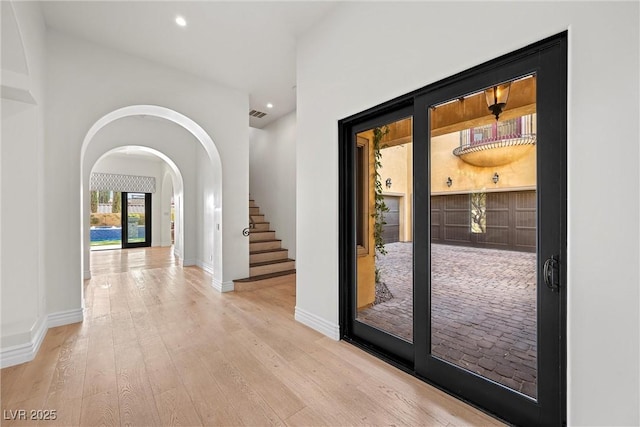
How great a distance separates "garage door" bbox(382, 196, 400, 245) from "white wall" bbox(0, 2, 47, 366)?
3.20 m

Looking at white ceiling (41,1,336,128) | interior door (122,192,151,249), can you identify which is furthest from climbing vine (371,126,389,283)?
interior door (122,192,151,249)

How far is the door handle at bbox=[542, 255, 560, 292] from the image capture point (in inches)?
57.8

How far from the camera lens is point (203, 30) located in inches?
121

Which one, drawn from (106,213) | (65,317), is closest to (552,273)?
(65,317)

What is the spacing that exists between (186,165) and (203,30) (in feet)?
12.4

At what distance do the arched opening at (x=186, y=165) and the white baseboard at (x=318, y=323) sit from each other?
1.85 metres

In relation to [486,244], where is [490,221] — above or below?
above

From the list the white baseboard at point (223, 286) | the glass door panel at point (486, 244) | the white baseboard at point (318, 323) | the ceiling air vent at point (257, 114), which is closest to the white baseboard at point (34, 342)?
the white baseboard at point (223, 286)

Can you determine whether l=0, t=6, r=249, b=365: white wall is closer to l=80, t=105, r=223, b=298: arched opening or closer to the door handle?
l=80, t=105, r=223, b=298: arched opening

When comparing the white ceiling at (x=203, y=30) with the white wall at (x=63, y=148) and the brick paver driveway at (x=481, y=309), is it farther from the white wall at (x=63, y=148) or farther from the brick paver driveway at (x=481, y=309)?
the brick paver driveway at (x=481, y=309)

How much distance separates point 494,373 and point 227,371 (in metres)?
1.97

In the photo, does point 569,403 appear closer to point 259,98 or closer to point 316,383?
point 316,383

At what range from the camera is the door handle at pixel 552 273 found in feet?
4.82

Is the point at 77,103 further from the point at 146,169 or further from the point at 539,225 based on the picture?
the point at 146,169
